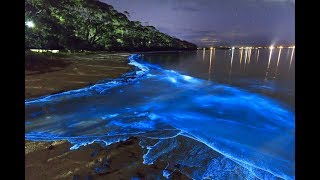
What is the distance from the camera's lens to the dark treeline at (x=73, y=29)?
42781 mm

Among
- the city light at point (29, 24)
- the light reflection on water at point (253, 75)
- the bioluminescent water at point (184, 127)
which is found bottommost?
the bioluminescent water at point (184, 127)

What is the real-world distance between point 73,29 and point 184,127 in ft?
174

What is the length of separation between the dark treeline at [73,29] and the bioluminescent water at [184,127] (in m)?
28.7

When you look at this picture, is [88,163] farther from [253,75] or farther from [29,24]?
[29,24]

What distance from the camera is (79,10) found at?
63.1 m

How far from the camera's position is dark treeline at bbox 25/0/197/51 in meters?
42.8

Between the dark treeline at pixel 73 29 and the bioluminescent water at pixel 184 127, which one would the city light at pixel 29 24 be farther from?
the bioluminescent water at pixel 184 127

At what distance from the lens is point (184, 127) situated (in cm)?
1104

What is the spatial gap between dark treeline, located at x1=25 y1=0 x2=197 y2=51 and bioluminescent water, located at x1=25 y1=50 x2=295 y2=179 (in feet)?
94.1

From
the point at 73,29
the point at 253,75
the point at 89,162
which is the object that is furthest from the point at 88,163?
the point at 73,29

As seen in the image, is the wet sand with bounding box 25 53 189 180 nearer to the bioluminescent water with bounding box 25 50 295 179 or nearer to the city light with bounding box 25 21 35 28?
the bioluminescent water with bounding box 25 50 295 179

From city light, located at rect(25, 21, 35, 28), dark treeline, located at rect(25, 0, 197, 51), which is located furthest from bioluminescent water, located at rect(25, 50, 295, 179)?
dark treeline, located at rect(25, 0, 197, 51)

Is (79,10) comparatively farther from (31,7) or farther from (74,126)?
(74,126)

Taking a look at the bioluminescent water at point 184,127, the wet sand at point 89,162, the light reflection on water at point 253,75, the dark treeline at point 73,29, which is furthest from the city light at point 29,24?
the wet sand at point 89,162
